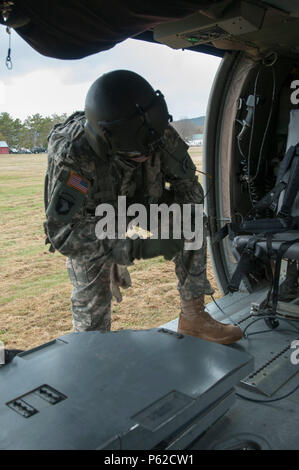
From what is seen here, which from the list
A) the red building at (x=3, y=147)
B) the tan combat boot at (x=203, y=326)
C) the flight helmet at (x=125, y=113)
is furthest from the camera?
the red building at (x=3, y=147)

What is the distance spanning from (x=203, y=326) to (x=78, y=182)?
0.92m

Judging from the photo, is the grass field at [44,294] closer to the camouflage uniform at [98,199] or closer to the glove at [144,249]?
the camouflage uniform at [98,199]

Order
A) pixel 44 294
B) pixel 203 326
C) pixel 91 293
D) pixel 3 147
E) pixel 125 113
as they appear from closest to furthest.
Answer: pixel 125 113, pixel 91 293, pixel 203 326, pixel 44 294, pixel 3 147

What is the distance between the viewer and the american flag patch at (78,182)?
5.43 ft

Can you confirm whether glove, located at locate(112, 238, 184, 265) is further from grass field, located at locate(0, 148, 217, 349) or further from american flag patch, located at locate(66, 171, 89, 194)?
grass field, located at locate(0, 148, 217, 349)

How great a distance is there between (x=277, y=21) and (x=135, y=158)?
44.2 inches

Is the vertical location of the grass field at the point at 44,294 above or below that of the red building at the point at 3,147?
below

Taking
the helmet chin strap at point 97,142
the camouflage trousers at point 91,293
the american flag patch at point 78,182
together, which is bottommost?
the camouflage trousers at point 91,293

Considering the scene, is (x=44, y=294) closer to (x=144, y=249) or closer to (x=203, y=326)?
(x=203, y=326)

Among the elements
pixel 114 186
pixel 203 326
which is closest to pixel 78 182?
pixel 114 186

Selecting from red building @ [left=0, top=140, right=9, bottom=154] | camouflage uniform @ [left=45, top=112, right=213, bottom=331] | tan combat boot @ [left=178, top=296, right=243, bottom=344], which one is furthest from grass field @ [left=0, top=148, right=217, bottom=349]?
red building @ [left=0, top=140, right=9, bottom=154]

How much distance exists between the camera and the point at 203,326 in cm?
205

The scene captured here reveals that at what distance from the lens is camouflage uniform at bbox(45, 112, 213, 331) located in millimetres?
1771

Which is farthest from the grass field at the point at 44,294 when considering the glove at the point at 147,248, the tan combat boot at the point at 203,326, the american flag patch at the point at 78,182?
the tan combat boot at the point at 203,326
